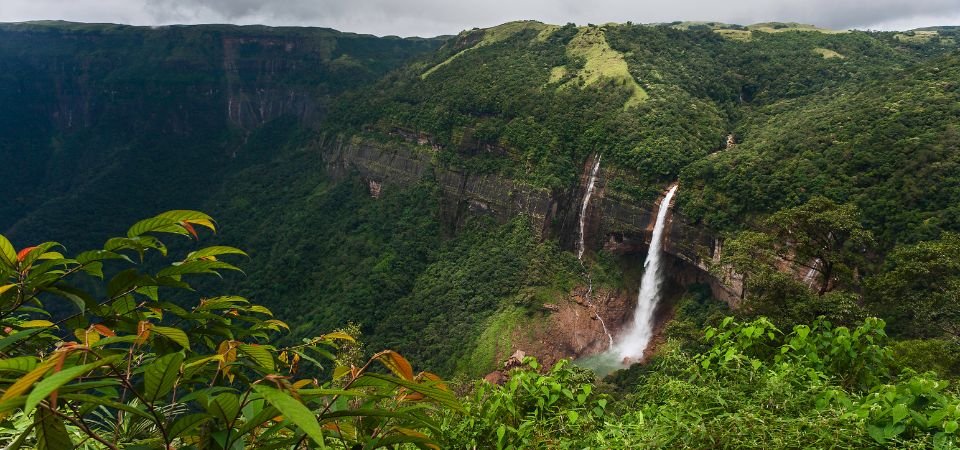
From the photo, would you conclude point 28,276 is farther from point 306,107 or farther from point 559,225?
point 306,107

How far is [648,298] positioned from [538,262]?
8.69 meters

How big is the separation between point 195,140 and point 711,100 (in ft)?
362

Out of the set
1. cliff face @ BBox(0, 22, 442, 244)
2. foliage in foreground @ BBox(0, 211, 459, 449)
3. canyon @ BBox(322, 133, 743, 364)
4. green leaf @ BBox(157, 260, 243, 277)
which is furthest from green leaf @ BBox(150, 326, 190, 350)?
cliff face @ BBox(0, 22, 442, 244)

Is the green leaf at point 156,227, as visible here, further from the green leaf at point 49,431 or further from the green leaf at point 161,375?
the green leaf at point 49,431

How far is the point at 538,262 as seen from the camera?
131 ft

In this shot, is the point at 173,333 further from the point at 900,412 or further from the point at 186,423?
the point at 900,412

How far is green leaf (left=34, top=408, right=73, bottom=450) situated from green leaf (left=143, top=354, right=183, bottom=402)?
22 cm

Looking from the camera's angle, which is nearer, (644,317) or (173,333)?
(173,333)

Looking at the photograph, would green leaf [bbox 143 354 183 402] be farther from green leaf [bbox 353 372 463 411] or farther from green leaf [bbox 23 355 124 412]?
green leaf [bbox 353 372 463 411]

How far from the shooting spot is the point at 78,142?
381ft

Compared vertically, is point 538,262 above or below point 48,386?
below

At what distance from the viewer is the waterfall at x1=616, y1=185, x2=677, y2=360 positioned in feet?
119

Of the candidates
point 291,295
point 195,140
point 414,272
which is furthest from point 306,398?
point 195,140

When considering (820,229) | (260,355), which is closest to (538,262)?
(820,229)
